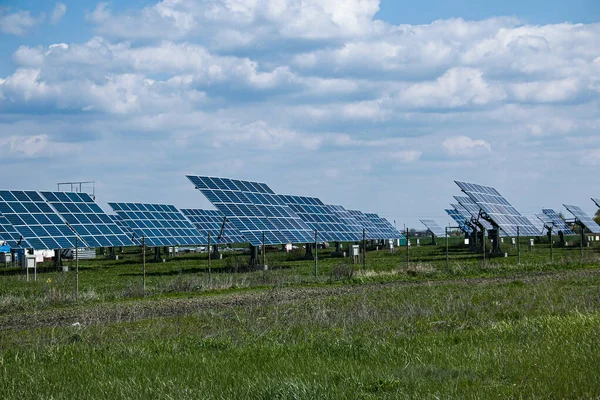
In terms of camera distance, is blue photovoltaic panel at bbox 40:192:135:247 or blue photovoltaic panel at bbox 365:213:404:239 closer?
blue photovoltaic panel at bbox 40:192:135:247

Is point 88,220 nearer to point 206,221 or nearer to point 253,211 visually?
point 253,211

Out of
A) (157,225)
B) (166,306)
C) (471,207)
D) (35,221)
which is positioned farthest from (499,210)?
(166,306)

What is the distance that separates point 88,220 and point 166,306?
77.7 ft

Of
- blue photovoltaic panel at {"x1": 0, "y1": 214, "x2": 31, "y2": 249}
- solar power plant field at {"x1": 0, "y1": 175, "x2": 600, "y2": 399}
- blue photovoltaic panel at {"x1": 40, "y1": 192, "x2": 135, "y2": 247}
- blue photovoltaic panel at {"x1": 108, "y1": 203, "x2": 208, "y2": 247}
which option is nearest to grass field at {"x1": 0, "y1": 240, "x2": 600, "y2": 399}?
solar power plant field at {"x1": 0, "y1": 175, "x2": 600, "y2": 399}

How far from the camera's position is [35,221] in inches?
1491

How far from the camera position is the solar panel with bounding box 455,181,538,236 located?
47.1 m

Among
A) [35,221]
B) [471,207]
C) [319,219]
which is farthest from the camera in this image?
[319,219]

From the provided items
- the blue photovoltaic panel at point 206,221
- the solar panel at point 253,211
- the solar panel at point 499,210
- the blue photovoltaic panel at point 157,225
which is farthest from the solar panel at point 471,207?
the blue photovoltaic panel at point 206,221

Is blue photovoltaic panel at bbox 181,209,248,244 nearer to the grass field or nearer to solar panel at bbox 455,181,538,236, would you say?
solar panel at bbox 455,181,538,236

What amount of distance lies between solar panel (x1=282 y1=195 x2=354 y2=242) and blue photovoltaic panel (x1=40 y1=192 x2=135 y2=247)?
10811 millimetres

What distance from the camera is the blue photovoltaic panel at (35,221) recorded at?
36.1m

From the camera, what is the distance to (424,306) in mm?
16031

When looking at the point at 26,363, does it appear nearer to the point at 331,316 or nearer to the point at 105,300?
the point at 331,316

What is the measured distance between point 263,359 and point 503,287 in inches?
→ 484
